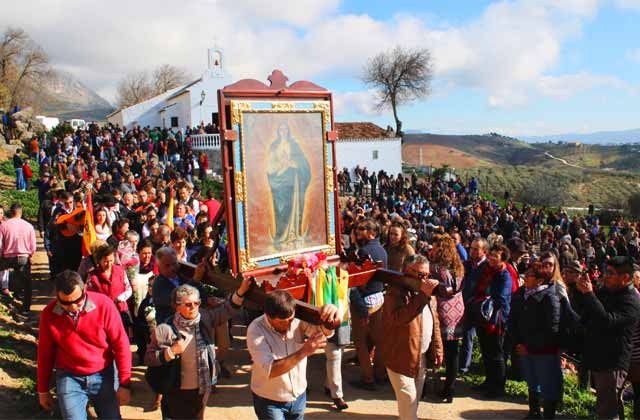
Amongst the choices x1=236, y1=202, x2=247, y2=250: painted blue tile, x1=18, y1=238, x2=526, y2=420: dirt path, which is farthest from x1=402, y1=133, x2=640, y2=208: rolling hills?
x1=236, y1=202, x2=247, y2=250: painted blue tile

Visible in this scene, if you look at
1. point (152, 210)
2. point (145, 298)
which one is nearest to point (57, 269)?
point (152, 210)

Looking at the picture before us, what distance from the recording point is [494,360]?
21.5 feet

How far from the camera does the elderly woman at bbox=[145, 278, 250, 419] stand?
428cm

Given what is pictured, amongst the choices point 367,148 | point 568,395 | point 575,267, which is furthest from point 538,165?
point 575,267

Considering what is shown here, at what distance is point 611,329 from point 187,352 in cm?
415

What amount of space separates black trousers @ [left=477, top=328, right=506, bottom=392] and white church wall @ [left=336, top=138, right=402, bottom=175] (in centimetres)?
3232

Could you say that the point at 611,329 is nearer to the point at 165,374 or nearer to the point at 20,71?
the point at 165,374

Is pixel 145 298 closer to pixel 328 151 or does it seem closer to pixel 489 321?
pixel 328 151

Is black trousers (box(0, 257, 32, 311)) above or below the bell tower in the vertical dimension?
below

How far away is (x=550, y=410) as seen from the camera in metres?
5.70

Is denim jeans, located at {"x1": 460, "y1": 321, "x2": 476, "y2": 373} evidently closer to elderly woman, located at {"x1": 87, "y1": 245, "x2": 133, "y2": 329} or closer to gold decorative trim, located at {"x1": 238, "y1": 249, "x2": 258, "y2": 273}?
gold decorative trim, located at {"x1": 238, "y1": 249, "x2": 258, "y2": 273}

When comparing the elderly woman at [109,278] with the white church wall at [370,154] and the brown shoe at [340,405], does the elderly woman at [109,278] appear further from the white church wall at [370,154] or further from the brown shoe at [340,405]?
the white church wall at [370,154]

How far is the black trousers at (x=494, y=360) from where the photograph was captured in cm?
654

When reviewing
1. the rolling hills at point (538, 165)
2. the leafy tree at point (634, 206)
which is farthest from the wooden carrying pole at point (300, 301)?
the rolling hills at point (538, 165)
